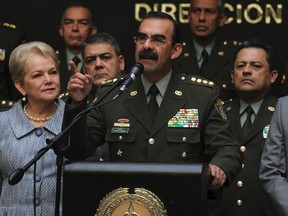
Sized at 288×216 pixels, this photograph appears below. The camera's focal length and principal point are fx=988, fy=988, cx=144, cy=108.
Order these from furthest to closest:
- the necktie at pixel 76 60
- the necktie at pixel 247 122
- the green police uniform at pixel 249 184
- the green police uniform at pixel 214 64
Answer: the necktie at pixel 76 60, the green police uniform at pixel 214 64, the necktie at pixel 247 122, the green police uniform at pixel 249 184

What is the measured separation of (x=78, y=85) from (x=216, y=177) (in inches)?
35.7

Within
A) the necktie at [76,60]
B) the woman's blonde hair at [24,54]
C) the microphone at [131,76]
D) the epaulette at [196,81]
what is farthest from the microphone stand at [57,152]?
the necktie at [76,60]

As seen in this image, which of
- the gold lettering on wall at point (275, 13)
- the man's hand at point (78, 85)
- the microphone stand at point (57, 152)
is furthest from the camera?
the gold lettering on wall at point (275, 13)

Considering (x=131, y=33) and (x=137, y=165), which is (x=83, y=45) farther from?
(x=137, y=165)

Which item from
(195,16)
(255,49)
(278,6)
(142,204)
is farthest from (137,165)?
(278,6)

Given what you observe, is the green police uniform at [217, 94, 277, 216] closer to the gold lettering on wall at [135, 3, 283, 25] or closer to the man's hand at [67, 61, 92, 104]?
the gold lettering on wall at [135, 3, 283, 25]

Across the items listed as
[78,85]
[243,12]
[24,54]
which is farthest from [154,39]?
[243,12]

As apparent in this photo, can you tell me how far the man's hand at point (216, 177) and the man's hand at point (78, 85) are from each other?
31.6 inches

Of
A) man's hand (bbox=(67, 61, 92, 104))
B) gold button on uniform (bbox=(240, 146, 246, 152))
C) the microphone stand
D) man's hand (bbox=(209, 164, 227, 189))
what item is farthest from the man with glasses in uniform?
gold button on uniform (bbox=(240, 146, 246, 152))

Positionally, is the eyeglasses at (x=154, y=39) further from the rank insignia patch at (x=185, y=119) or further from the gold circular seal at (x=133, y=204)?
the gold circular seal at (x=133, y=204)

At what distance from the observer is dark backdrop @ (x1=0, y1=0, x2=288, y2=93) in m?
8.66

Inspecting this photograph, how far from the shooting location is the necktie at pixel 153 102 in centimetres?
606

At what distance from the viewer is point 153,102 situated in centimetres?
611

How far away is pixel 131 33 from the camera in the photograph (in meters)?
8.92
